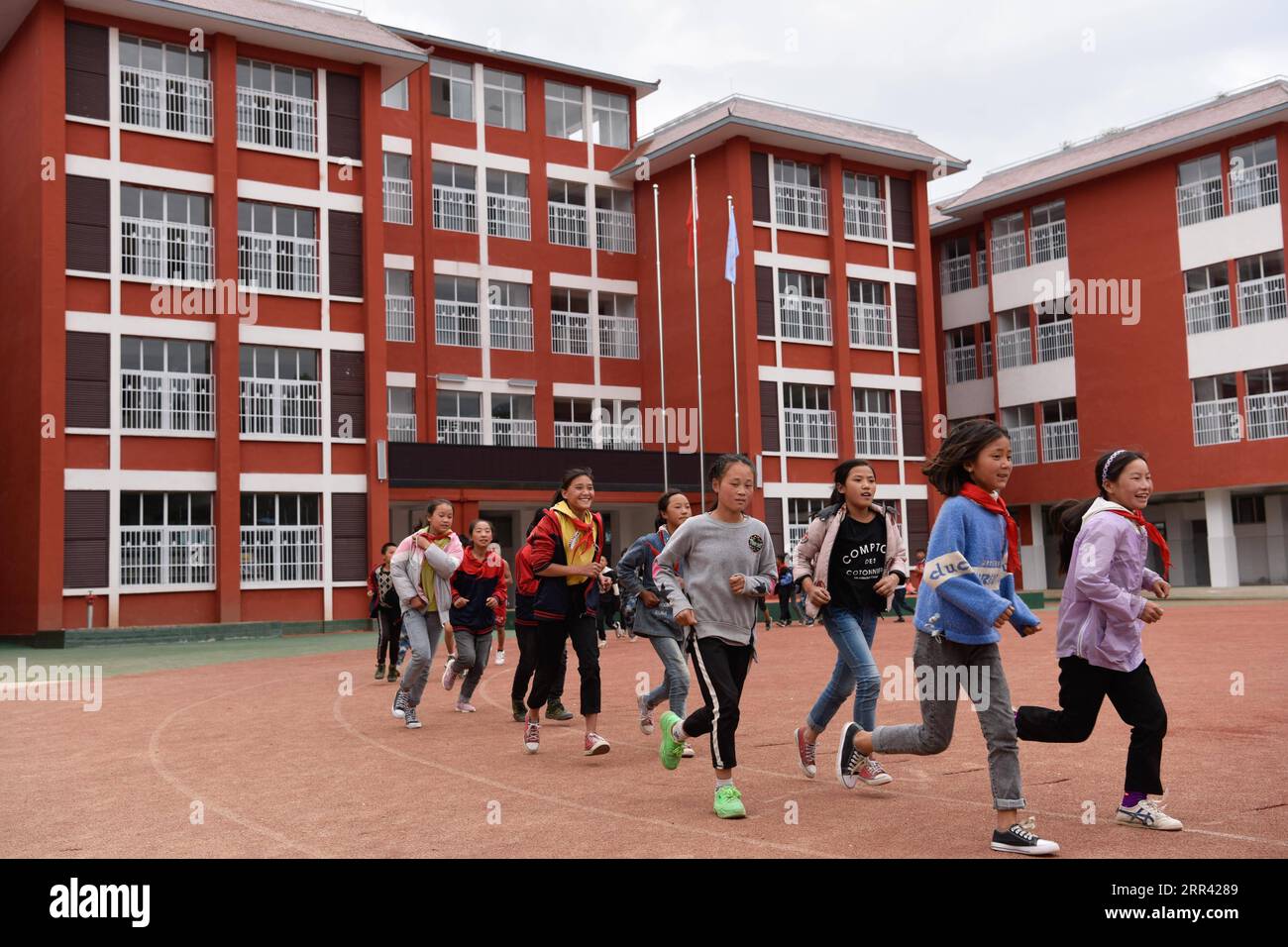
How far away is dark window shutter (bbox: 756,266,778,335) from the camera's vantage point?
39.4 m

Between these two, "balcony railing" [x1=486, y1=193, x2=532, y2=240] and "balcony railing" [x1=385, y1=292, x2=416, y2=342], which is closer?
"balcony railing" [x1=385, y1=292, x2=416, y2=342]

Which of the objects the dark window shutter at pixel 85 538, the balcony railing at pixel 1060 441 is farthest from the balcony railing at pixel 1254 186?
the dark window shutter at pixel 85 538

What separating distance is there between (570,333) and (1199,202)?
19396mm

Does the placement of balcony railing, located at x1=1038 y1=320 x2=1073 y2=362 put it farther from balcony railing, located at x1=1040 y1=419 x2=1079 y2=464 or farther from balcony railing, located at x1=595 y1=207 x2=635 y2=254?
balcony railing, located at x1=595 y1=207 x2=635 y2=254

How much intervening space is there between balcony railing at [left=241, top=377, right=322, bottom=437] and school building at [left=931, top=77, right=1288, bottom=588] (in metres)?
24.2

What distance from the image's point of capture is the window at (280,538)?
31.6 meters

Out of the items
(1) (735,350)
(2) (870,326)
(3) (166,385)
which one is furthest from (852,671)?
(2) (870,326)

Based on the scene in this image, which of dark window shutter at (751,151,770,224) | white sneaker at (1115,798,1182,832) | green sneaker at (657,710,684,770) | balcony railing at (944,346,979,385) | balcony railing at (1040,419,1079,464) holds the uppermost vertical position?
dark window shutter at (751,151,770,224)

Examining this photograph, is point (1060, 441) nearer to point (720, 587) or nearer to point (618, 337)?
point (618, 337)

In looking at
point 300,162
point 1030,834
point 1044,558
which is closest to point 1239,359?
point 1044,558

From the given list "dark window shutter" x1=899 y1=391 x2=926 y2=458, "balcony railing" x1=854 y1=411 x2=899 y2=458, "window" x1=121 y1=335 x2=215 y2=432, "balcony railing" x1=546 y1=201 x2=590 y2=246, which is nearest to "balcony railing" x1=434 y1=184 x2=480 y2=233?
"balcony railing" x1=546 y1=201 x2=590 y2=246

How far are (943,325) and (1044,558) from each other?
9.25 m

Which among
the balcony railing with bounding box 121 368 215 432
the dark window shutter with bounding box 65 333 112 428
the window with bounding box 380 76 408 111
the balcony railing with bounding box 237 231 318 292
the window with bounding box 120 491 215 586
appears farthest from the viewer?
the window with bounding box 380 76 408 111

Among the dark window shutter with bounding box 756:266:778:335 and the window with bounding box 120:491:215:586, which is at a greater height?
the dark window shutter with bounding box 756:266:778:335
